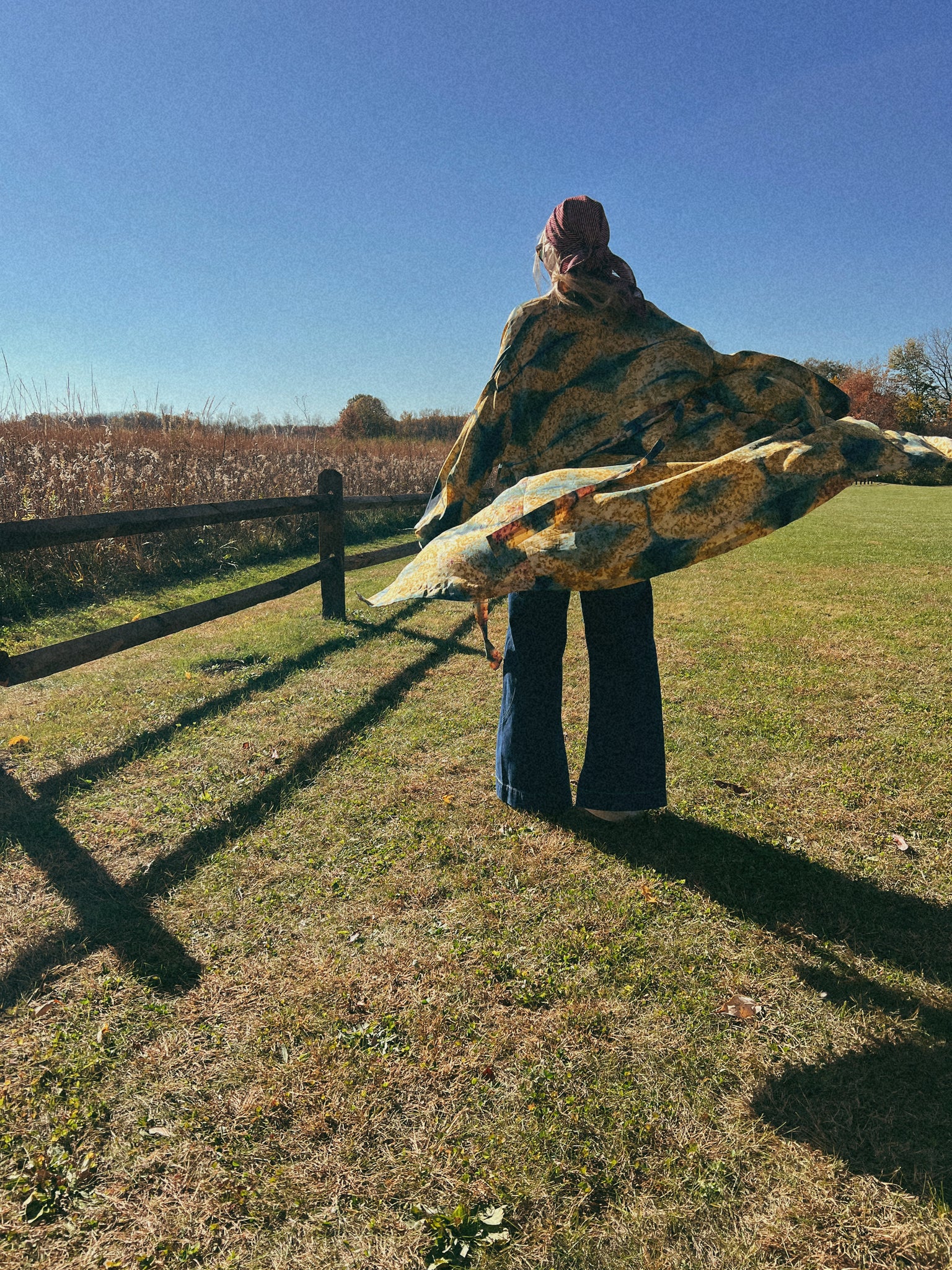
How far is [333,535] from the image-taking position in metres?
7.43

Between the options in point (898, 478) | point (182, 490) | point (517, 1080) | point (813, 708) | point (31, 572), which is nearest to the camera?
point (517, 1080)

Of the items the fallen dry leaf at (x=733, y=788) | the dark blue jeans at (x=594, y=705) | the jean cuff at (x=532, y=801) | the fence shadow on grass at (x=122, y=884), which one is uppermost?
the dark blue jeans at (x=594, y=705)

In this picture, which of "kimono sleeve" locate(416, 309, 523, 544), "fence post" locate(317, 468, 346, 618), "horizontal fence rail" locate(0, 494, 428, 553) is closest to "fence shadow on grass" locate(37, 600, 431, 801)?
"fence post" locate(317, 468, 346, 618)

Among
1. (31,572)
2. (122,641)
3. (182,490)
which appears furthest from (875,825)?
(182,490)

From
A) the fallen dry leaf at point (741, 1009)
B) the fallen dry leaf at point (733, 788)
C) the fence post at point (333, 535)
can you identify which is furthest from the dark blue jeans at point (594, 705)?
the fence post at point (333, 535)

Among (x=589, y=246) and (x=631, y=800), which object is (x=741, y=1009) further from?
(x=589, y=246)


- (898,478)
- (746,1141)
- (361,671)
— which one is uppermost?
(898,478)

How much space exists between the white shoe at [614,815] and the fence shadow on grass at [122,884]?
1582 millimetres

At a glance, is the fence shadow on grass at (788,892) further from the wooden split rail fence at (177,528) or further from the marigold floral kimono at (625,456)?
the wooden split rail fence at (177,528)

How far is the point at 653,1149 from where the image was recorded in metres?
1.85

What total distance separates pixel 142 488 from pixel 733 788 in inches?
386

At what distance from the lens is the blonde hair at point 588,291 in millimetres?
2605

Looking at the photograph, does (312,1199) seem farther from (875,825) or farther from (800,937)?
(875,825)

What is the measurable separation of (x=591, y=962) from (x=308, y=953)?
1.00 m
